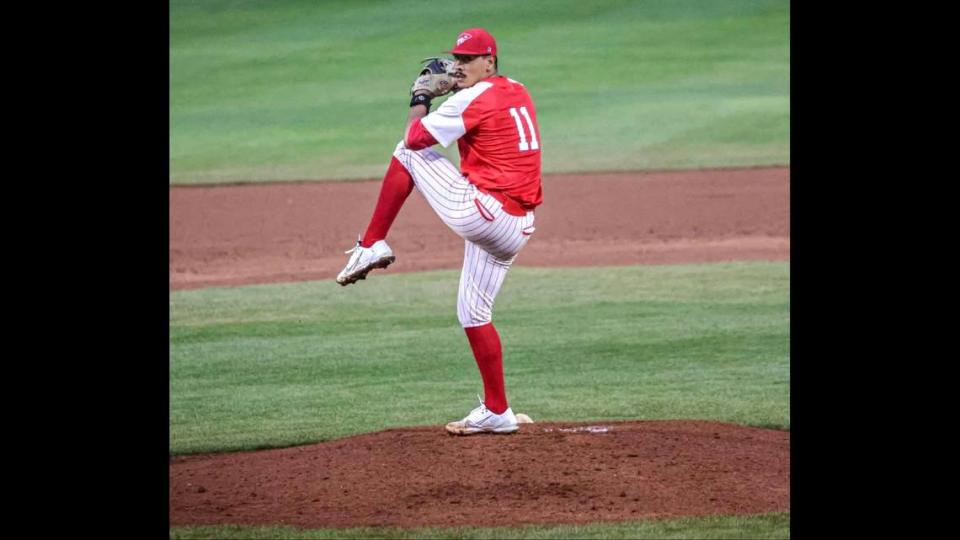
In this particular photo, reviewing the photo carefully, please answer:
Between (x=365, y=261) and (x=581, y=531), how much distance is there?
1.43 metres

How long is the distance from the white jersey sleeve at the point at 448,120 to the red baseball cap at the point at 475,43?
0.63 feet

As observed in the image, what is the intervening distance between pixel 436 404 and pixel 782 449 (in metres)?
2.48

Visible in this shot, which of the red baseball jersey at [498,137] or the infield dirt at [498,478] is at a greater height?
the red baseball jersey at [498,137]

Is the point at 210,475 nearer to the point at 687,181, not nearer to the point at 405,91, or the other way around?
the point at 687,181

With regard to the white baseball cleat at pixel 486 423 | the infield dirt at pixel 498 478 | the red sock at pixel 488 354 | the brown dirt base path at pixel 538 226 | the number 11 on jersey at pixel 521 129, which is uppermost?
the number 11 on jersey at pixel 521 129

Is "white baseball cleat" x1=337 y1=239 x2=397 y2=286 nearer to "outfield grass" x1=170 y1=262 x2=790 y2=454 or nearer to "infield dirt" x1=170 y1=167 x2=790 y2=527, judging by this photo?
"infield dirt" x1=170 y1=167 x2=790 y2=527

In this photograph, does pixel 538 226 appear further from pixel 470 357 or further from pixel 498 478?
pixel 498 478

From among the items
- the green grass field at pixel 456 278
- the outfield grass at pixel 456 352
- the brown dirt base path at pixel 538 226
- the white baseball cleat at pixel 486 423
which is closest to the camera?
the white baseball cleat at pixel 486 423

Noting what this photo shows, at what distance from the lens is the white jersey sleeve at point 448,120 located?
5.45 metres

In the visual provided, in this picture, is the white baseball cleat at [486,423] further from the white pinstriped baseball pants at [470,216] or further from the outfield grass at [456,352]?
the outfield grass at [456,352]

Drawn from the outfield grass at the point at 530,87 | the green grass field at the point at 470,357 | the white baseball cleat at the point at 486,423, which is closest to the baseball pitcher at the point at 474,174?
the white baseball cleat at the point at 486,423

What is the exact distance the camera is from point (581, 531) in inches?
207

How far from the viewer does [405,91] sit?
2170cm
